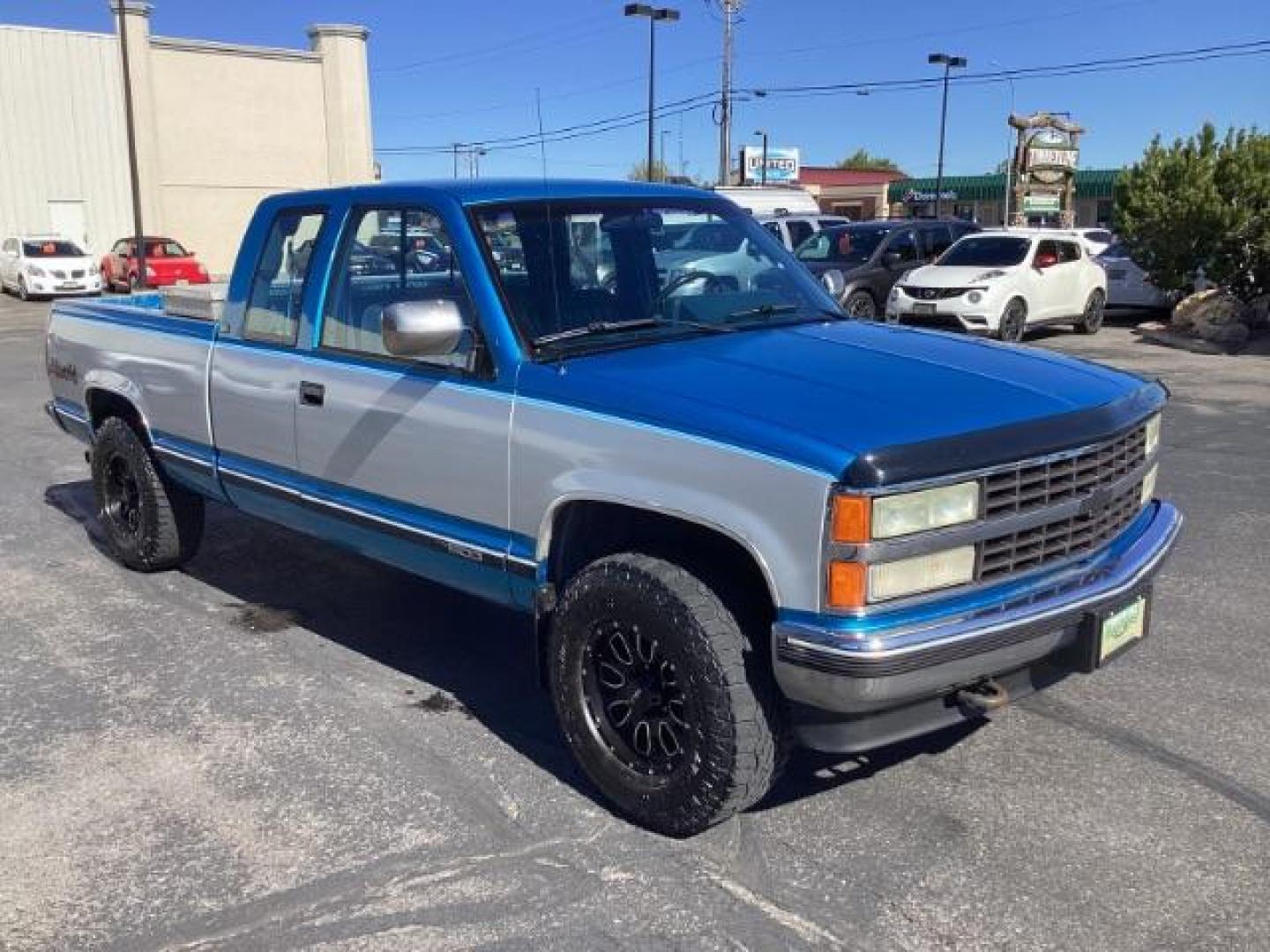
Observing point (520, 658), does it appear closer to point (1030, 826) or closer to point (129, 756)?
point (129, 756)

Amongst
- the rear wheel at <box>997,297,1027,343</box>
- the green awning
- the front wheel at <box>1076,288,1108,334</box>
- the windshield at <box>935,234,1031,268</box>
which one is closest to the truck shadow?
the rear wheel at <box>997,297,1027,343</box>

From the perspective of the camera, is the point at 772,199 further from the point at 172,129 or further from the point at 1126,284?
the point at 172,129

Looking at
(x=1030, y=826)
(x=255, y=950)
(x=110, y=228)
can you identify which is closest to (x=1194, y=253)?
(x=1030, y=826)

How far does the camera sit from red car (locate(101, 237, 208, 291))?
2911 centimetres

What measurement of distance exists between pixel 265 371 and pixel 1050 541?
311cm

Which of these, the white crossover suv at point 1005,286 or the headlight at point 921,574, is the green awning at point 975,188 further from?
the headlight at point 921,574

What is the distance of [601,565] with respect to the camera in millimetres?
3453

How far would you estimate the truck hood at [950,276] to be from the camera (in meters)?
16.1

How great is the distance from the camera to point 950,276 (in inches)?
643

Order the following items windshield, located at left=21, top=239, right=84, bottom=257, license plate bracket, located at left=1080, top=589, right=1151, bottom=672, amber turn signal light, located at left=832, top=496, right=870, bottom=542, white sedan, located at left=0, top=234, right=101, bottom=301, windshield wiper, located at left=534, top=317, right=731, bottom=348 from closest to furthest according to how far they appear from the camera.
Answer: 1. amber turn signal light, located at left=832, top=496, right=870, bottom=542
2. license plate bracket, located at left=1080, top=589, right=1151, bottom=672
3. windshield wiper, located at left=534, top=317, right=731, bottom=348
4. white sedan, located at left=0, top=234, right=101, bottom=301
5. windshield, located at left=21, top=239, right=84, bottom=257

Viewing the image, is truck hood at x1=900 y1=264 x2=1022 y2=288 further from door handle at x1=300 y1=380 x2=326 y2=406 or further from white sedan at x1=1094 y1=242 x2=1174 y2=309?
door handle at x1=300 y1=380 x2=326 y2=406

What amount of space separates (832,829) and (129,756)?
2388mm

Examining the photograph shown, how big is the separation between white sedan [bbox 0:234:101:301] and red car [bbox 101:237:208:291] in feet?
1.83

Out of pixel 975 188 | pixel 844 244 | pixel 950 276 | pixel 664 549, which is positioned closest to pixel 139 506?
pixel 664 549
